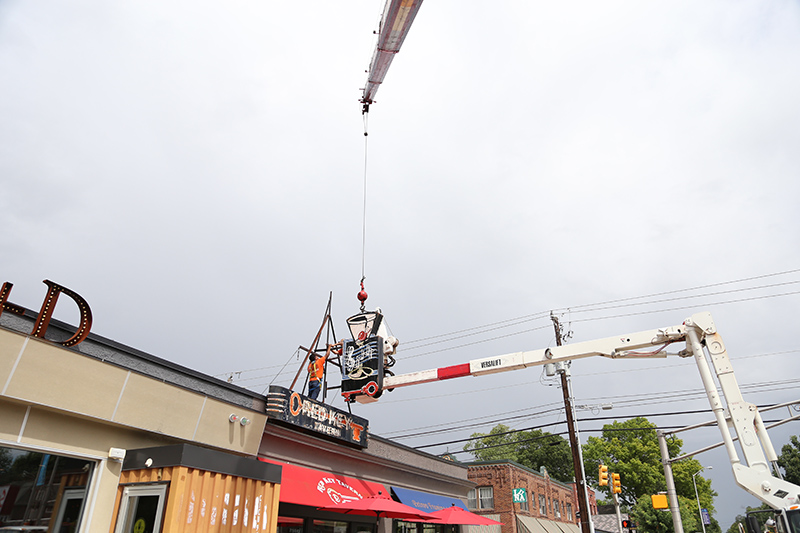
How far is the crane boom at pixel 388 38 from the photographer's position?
19.1m

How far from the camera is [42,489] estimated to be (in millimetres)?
8141

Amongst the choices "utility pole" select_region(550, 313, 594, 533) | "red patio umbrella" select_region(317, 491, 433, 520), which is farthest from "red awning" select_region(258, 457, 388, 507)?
"utility pole" select_region(550, 313, 594, 533)

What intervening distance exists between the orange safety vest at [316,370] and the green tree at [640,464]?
48165 millimetres

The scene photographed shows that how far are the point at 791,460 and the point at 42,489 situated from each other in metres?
85.4

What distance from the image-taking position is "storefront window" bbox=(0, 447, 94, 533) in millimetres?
7695

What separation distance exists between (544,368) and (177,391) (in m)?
18.4

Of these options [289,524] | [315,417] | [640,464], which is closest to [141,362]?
[315,417]

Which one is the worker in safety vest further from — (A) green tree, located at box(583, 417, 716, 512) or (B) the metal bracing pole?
(A) green tree, located at box(583, 417, 716, 512)

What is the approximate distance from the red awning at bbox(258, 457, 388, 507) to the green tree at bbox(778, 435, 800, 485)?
241ft

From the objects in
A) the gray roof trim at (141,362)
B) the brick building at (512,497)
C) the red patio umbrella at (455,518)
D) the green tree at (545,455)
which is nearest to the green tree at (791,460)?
the green tree at (545,455)

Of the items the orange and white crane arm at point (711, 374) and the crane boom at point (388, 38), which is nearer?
the orange and white crane arm at point (711, 374)

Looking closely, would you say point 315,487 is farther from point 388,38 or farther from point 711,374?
point 388,38

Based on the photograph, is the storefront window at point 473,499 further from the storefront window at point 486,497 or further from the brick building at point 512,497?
the storefront window at point 486,497

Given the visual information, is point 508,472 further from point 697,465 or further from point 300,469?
point 697,465
